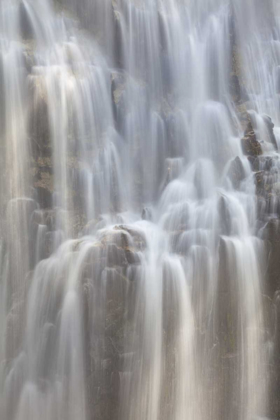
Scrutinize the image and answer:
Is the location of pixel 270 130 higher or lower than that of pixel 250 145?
higher

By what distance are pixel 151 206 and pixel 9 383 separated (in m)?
5.81

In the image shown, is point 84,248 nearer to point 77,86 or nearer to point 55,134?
point 55,134

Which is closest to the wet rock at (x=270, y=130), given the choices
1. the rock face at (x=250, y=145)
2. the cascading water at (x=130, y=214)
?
the cascading water at (x=130, y=214)

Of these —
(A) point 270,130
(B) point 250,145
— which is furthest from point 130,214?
(A) point 270,130

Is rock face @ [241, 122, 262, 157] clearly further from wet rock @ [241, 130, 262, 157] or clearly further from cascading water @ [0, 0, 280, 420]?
cascading water @ [0, 0, 280, 420]

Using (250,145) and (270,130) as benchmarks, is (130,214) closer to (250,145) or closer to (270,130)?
(250,145)

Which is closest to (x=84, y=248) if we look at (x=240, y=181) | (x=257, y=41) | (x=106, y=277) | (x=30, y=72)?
(x=106, y=277)

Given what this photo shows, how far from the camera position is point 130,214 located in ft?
40.6

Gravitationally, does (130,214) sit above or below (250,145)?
below

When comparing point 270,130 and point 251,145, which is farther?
point 270,130

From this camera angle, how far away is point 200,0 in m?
16.8

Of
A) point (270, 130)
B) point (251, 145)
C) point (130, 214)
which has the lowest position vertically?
point (130, 214)

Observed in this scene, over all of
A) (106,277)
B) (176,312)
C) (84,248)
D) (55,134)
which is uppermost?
(55,134)

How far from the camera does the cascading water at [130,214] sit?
A: 29.6 ft
